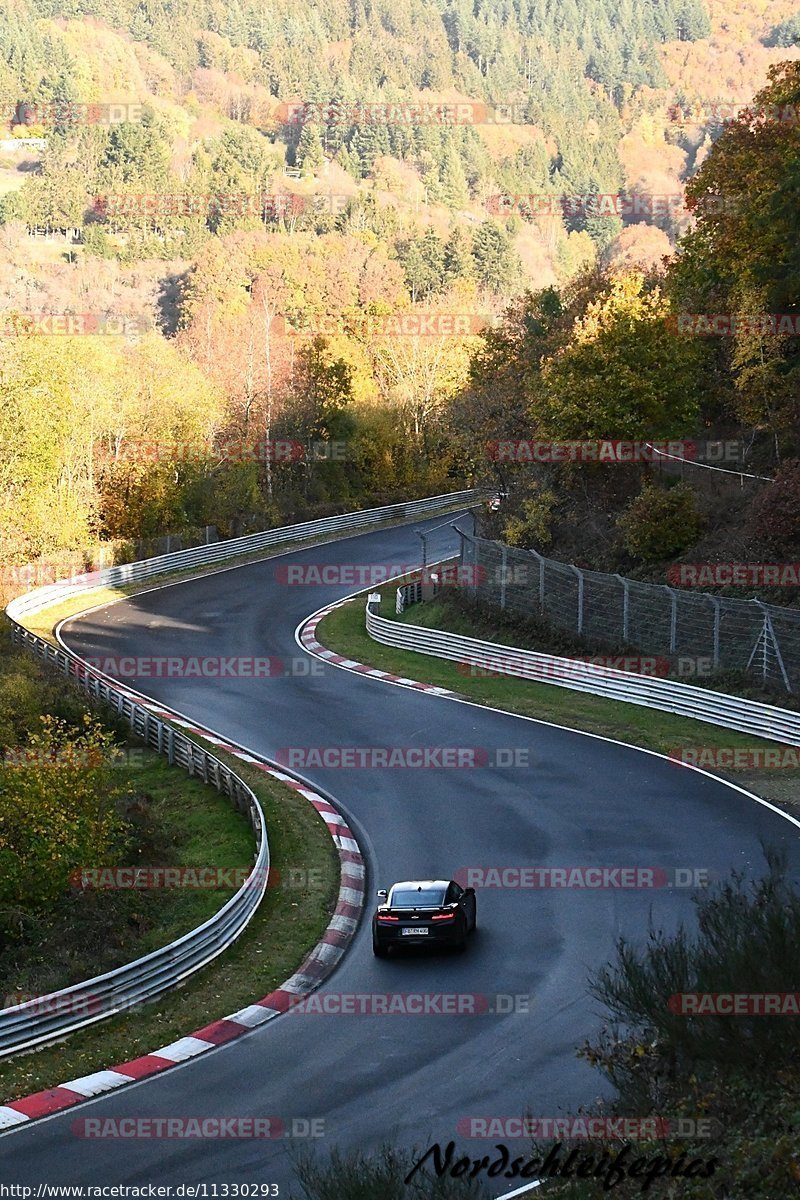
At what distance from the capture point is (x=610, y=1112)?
44.6 ft

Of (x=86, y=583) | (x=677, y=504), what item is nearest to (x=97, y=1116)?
(x=677, y=504)

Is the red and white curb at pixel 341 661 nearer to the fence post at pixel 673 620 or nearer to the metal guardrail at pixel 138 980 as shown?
the fence post at pixel 673 620

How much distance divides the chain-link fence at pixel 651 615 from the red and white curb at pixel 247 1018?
1239 centimetres

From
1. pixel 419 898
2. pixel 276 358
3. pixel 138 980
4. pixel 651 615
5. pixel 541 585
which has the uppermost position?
pixel 276 358

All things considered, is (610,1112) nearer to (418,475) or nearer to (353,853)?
(353,853)

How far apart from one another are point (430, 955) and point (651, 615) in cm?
1831

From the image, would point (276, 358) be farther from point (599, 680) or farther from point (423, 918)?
point (423, 918)

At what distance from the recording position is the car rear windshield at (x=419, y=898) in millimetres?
19391

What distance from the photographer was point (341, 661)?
42.0 meters

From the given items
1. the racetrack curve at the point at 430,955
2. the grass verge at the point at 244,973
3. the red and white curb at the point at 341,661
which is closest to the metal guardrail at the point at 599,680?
the red and white curb at the point at 341,661

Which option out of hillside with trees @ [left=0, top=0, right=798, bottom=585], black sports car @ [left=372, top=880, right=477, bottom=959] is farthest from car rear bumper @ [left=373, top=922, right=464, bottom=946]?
hillside with trees @ [left=0, top=0, right=798, bottom=585]

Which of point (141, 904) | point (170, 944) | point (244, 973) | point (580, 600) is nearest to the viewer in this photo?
point (170, 944)

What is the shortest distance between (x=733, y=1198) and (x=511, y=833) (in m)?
14.1

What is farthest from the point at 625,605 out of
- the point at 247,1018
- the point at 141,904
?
the point at 247,1018
